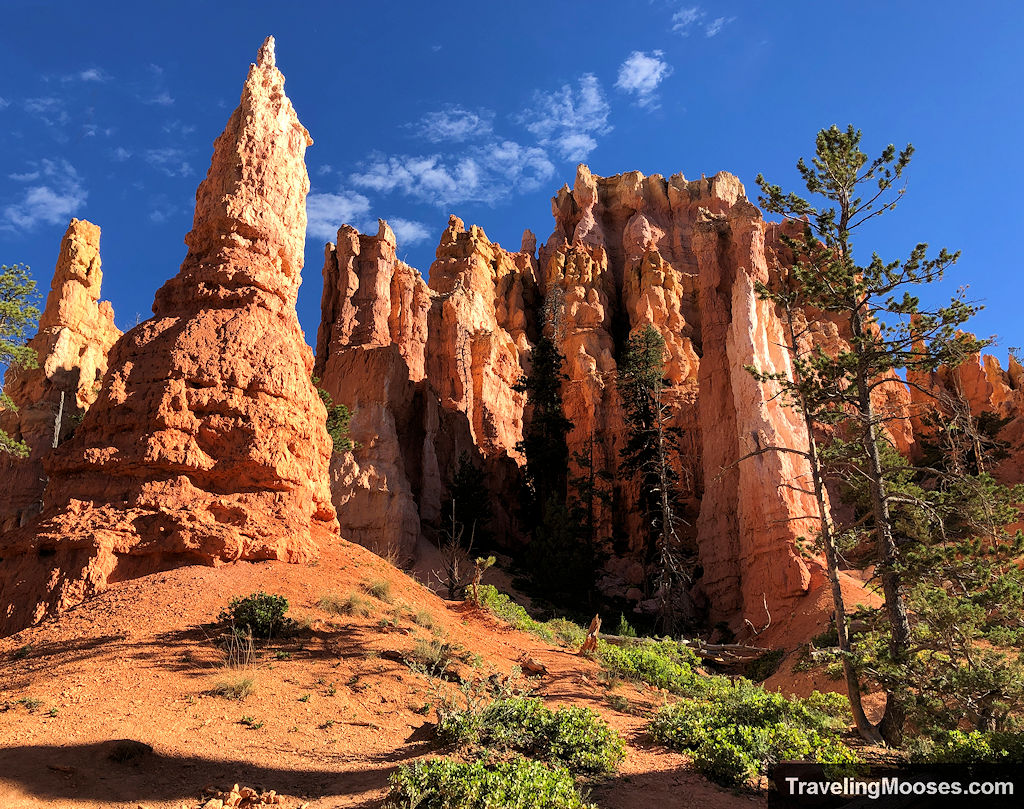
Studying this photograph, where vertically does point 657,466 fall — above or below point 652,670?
above

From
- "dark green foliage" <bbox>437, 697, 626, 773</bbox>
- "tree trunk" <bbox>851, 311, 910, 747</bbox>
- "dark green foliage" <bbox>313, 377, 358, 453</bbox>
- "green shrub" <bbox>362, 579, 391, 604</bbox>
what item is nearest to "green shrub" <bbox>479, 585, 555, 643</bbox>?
"green shrub" <bbox>362, 579, 391, 604</bbox>

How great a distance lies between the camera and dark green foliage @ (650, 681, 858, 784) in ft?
27.7

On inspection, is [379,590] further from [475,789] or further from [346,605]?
[475,789]

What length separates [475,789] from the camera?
6.62 metres

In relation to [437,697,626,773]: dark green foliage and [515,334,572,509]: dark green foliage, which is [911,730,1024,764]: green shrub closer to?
[437,697,626,773]: dark green foliage

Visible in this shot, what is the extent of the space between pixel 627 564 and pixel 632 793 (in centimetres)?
2760

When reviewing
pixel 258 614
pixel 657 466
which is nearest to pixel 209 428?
pixel 258 614


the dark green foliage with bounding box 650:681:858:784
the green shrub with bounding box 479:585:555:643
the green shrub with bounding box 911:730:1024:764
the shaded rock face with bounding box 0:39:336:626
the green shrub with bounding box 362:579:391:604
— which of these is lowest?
the dark green foliage with bounding box 650:681:858:784

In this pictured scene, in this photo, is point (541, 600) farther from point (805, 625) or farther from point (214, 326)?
point (214, 326)

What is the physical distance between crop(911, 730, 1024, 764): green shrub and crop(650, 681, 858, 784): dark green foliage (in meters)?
0.87

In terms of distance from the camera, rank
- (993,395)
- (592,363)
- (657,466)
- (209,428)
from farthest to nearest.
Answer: (592,363) < (993,395) < (657,466) < (209,428)

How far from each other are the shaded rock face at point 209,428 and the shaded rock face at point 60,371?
17932 millimetres

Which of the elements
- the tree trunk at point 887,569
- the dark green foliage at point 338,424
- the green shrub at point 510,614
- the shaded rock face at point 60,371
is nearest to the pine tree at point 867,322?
the tree trunk at point 887,569

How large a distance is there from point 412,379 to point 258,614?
27.2m
